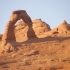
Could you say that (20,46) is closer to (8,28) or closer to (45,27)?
(8,28)

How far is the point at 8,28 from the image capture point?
25594 mm

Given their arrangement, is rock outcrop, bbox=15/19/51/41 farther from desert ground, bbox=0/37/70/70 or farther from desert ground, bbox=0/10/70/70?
desert ground, bbox=0/37/70/70

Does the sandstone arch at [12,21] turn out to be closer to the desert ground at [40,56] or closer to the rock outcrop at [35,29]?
the desert ground at [40,56]

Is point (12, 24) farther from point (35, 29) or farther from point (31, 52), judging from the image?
point (35, 29)

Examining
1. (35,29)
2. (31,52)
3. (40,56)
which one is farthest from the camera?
(35,29)

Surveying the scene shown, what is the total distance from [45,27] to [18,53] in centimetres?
2019

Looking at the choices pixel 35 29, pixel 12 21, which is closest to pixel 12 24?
pixel 12 21

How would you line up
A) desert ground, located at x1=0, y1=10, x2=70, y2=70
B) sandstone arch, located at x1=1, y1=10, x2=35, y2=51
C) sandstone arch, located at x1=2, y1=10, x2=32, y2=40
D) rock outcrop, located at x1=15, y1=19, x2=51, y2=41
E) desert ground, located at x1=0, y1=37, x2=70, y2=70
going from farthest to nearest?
1. rock outcrop, located at x1=15, y1=19, x2=51, y2=41
2. sandstone arch, located at x1=2, y1=10, x2=32, y2=40
3. sandstone arch, located at x1=1, y1=10, x2=35, y2=51
4. desert ground, located at x1=0, y1=10, x2=70, y2=70
5. desert ground, located at x1=0, y1=37, x2=70, y2=70

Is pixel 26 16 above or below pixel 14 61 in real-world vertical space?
above

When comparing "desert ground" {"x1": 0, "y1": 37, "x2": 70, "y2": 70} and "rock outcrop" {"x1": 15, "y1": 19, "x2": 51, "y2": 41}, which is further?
"rock outcrop" {"x1": 15, "y1": 19, "x2": 51, "y2": 41}

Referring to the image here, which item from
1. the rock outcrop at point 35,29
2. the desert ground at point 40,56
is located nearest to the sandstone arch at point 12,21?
the desert ground at point 40,56

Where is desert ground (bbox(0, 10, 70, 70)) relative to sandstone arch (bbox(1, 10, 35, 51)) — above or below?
below

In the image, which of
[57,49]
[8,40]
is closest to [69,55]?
[57,49]

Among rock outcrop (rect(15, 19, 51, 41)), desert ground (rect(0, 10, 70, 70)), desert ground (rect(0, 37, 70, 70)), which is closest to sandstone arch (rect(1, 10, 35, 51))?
desert ground (rect(0, 10, 70, 70))
